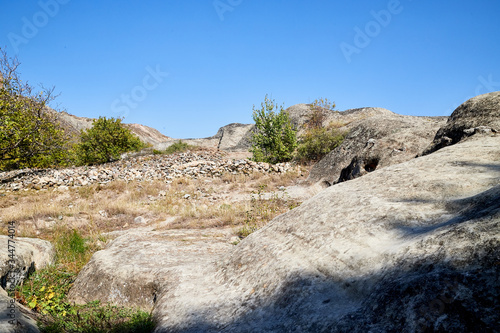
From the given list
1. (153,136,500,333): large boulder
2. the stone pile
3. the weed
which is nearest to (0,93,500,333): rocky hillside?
(153,136,500,333): large boulder

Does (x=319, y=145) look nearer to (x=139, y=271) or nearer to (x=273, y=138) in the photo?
(x=273, y=138)

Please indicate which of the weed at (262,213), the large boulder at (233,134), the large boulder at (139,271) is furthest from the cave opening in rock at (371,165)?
the large boulder at (233,134)

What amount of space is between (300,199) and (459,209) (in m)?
9.01

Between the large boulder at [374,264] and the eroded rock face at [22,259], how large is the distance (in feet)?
7.47

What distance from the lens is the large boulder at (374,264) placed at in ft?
5.45

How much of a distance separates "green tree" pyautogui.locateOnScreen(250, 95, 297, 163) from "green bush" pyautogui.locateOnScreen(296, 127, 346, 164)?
152cm

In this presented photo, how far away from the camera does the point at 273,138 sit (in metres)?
22.4

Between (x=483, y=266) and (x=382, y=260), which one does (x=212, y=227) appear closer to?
(x=382, y=260)

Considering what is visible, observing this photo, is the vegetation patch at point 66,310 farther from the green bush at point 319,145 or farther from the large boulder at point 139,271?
the green bush at point 319,145

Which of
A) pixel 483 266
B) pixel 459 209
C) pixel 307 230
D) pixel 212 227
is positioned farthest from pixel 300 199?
pixel 483 266

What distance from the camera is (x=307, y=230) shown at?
3492mm

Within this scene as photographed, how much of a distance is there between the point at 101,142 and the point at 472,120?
25398mm

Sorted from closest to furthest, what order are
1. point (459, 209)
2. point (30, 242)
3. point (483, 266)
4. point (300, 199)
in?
point (483, 266), point (459, 209), point (30, 242), point (300, 199)

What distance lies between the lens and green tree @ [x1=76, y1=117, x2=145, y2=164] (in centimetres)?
2459
